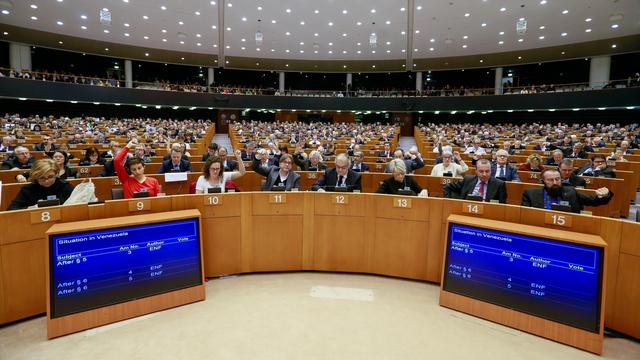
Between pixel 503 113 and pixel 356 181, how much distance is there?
25254 millimetres

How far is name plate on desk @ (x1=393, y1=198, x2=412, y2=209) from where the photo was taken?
3.86 m

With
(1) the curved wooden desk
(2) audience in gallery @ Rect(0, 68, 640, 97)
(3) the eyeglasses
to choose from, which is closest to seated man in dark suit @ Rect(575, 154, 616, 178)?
(1) the curved wooden desk

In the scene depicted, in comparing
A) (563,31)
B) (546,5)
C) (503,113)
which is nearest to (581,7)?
(546,5)

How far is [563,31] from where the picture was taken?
18047 mm

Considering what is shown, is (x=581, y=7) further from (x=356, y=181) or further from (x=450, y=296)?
(x=450, y=296)

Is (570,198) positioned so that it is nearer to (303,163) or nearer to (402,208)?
(402,208)

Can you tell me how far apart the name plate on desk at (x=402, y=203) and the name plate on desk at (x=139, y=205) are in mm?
2512

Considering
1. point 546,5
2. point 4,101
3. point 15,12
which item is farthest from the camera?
point 4,101

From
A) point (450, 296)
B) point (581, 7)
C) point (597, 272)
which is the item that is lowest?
point (450, 296)

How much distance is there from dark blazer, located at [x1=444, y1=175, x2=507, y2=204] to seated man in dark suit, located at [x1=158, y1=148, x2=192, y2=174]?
453 centimetres

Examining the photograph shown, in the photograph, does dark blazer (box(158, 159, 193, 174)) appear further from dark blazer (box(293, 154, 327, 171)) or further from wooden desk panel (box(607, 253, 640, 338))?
wooden desk panel (box(607, 253, 640, 338))

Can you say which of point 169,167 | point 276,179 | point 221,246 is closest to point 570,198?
point 276,179

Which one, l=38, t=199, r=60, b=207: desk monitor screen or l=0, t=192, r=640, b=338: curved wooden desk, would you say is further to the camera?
l=0, t=192, r=640, b=338: curved wooden desk

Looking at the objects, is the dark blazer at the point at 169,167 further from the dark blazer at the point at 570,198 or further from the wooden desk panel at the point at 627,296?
the wooden desk panel at the point at 627,296
